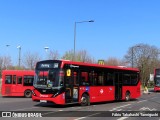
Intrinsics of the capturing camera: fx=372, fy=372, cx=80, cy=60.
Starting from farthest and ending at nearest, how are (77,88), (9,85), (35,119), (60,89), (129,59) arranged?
(129,59), (9,85), (77,88), (60,89), (35,119)

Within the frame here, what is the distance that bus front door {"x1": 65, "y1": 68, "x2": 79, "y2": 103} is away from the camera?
912 inches

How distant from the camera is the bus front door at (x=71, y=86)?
2317cm

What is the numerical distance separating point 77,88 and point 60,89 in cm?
191

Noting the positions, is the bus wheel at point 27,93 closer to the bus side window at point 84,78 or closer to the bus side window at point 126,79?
the bus side window at point 126,79

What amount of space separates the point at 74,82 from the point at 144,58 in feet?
231

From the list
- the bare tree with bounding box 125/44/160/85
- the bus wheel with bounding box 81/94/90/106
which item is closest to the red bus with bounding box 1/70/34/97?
the bus wheel with bounding box 81/94/90/106

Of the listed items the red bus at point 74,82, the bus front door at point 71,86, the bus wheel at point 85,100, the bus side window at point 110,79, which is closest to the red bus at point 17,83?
the bus side window at point 110,79

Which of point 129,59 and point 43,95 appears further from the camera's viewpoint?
point 129,59

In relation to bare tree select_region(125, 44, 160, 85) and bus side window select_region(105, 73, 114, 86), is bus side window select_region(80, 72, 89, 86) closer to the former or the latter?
bus side window select_region(105, 73, 114, 86)

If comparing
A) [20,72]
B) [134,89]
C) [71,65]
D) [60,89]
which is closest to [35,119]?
[60,89]

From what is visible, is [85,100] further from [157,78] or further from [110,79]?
[157,78]

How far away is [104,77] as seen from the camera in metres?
27.9

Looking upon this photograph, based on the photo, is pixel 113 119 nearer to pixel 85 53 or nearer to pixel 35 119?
pixel 35 119

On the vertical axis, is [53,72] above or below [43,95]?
above
